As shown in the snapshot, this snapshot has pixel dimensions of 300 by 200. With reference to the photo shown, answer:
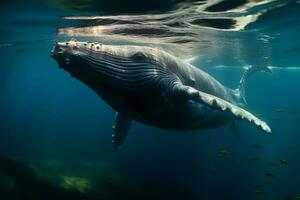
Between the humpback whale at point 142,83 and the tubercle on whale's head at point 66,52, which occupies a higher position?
the tubercle on whale's head at point 66,52

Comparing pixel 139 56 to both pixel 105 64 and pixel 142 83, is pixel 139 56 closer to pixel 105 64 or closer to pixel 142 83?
pixel 142 83

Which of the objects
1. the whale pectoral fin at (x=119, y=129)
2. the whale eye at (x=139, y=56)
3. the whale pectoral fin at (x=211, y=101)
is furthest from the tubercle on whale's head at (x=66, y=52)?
the whale pectoral fin at (x=119, y=129)

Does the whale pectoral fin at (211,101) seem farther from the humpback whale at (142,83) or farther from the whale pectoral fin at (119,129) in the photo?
the whale pectoral fin at (119,129)

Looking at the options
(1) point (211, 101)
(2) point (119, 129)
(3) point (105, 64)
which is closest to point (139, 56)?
(3) point (105, 64)

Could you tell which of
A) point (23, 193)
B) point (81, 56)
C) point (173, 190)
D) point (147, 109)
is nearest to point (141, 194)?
point (173, 190)

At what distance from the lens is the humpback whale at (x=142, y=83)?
6793 millimetres

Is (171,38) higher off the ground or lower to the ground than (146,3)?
lower

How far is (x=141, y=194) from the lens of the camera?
17938 mm

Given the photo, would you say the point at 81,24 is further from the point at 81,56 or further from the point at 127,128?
the point at 81,56

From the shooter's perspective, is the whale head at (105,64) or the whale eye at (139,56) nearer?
the whale head at (105,64)

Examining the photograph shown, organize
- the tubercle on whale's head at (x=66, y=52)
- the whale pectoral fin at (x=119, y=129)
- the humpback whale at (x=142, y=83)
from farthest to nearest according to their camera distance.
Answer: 1. the whale pectoral fin at (x=119, y=129)
2. the humpback whale at (x=142, y=83)
3. the tubercle on whale's head at (x=66, y=52)

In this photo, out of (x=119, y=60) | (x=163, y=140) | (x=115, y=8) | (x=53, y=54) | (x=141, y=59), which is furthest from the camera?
(x=163, y=140)

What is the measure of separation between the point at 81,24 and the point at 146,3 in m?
5.76

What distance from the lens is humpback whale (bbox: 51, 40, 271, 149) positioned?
267 inches
